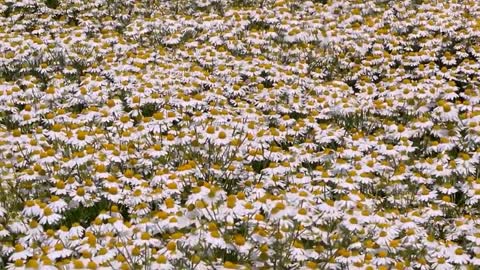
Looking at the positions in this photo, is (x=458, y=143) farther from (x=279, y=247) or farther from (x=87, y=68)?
(x=87, y=68)

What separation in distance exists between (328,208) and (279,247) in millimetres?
772

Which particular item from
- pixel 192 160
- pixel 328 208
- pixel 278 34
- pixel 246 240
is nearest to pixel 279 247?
pixel 246 240

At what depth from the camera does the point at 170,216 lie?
615 centimetres

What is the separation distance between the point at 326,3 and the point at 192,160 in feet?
23.0

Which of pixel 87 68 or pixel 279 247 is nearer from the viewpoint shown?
pixel 279 247

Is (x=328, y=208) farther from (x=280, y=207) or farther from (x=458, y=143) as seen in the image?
(x=458, y=143)

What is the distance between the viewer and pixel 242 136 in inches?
316

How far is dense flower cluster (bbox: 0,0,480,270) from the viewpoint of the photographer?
604 centimetres

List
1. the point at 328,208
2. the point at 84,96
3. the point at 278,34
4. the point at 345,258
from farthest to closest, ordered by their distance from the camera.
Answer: the point at 278,34 → the point at 84,96 → the point at 328,208 → the point at 345,258

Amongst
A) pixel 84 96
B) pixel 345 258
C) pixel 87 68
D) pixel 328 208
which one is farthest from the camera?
pixel 87 68

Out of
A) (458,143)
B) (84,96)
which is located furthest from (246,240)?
(84,96)

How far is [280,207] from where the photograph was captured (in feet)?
20.1

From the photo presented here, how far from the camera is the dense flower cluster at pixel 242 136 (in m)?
6.04

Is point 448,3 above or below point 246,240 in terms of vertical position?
above
